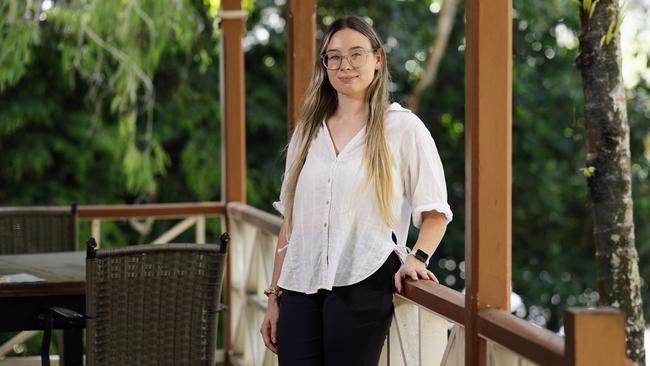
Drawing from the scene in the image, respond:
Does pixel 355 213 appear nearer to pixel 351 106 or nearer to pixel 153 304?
pixel 351 106

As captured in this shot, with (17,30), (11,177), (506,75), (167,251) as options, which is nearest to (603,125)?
(506,75)

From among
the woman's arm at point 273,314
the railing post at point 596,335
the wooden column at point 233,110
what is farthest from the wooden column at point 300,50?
the railing post at point 596,335

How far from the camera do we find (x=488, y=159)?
256 cm

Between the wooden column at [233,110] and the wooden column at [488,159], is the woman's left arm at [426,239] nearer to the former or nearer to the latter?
the wooden column at [488,159]

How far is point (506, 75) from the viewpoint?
2541 millimetres

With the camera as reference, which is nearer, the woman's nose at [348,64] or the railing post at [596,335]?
the railing post at [596,335]

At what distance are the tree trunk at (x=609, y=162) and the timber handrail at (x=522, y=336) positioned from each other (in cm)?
88

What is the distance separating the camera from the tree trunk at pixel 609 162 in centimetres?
330

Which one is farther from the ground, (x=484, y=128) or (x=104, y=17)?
(x=104, y=17)

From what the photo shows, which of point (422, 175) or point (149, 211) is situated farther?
point (149, 211)

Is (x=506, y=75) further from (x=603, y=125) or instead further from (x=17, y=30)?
(x=17, y=30)

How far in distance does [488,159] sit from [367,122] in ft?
1.33

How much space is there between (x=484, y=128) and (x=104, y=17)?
20.4 ft

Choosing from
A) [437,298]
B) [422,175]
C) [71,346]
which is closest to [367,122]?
[422,175]
